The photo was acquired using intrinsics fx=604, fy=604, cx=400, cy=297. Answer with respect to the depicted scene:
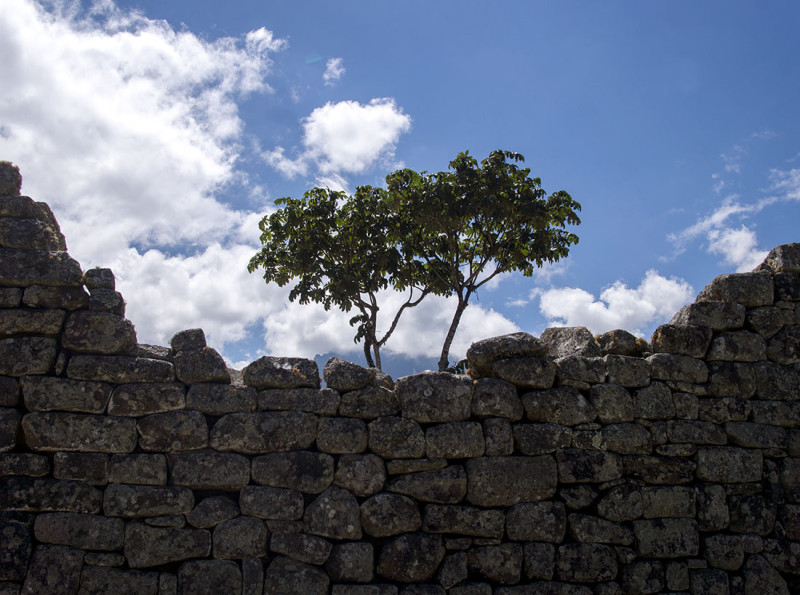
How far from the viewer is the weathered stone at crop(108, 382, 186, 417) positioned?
6277 millimetres

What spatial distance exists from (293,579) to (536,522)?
2598 mm

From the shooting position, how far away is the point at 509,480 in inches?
258

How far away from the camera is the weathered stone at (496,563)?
6.30 metres

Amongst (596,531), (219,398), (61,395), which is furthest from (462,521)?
(61,395)

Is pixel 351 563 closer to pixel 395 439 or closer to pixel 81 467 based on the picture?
pixel 395 439

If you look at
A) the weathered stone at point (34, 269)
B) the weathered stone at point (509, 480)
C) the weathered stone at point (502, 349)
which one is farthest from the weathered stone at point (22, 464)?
the weathered stone at point (502, 349)

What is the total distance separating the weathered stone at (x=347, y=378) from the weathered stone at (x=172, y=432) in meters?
1.41

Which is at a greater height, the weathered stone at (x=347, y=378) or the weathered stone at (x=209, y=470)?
the weathered stone at (x=347, y=378)

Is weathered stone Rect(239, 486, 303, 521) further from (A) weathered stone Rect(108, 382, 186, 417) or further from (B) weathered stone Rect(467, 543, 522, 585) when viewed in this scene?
(B) weathered stone Rect(467, 543, 522, 585)

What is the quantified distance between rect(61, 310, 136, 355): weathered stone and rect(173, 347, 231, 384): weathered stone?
22.9 inches

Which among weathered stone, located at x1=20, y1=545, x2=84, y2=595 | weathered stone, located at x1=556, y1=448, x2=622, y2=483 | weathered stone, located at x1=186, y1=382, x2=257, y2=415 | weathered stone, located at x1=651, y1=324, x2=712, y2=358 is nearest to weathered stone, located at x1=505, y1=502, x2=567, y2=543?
weathered stone, located at x1=556, y1=448, x2=622, y2=483

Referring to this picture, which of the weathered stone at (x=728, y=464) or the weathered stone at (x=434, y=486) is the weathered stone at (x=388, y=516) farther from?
the weathered stone at (x=728, y=464)

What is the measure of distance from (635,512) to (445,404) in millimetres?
2473

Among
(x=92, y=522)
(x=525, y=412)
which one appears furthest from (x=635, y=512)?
(x=92, y=522)
